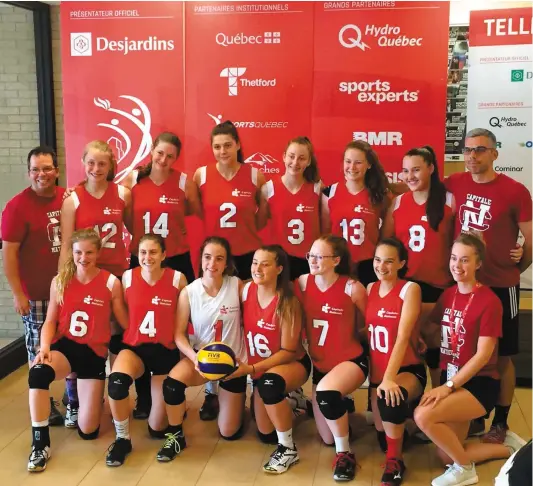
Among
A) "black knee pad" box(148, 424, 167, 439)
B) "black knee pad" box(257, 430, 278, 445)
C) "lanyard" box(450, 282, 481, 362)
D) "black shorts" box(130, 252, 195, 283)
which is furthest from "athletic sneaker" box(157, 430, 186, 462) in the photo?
"lanyard" box(450, 282, 481, 362)

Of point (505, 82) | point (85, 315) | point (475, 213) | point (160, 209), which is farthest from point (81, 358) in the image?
point (505, 82)

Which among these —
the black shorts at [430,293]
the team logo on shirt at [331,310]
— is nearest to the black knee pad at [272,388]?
the team logo on shirt at [331,310]

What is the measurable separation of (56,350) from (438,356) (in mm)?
1989

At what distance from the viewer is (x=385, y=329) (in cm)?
322

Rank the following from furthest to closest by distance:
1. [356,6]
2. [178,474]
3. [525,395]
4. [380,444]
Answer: [356,6], [525,395], [380,444], [178,474]

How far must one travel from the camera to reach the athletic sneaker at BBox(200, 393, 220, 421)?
3848 millimetres

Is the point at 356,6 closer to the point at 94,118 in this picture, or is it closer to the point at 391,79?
the point at 391,79

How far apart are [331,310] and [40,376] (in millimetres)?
1478

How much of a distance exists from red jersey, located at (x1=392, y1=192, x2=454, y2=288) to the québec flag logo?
262 cm

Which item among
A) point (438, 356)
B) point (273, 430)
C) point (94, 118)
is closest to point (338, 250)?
point (438, 356)

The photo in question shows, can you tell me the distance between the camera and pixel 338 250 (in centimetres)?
331

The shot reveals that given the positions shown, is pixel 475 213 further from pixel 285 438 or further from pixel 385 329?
pixel 285 438

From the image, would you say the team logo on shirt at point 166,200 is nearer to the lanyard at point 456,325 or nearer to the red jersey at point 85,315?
the red jersey at point 85,315

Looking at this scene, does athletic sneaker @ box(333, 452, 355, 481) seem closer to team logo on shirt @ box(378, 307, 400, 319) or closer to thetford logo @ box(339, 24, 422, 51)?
team logo on shirt @ box(378, 307, 400, 319)
